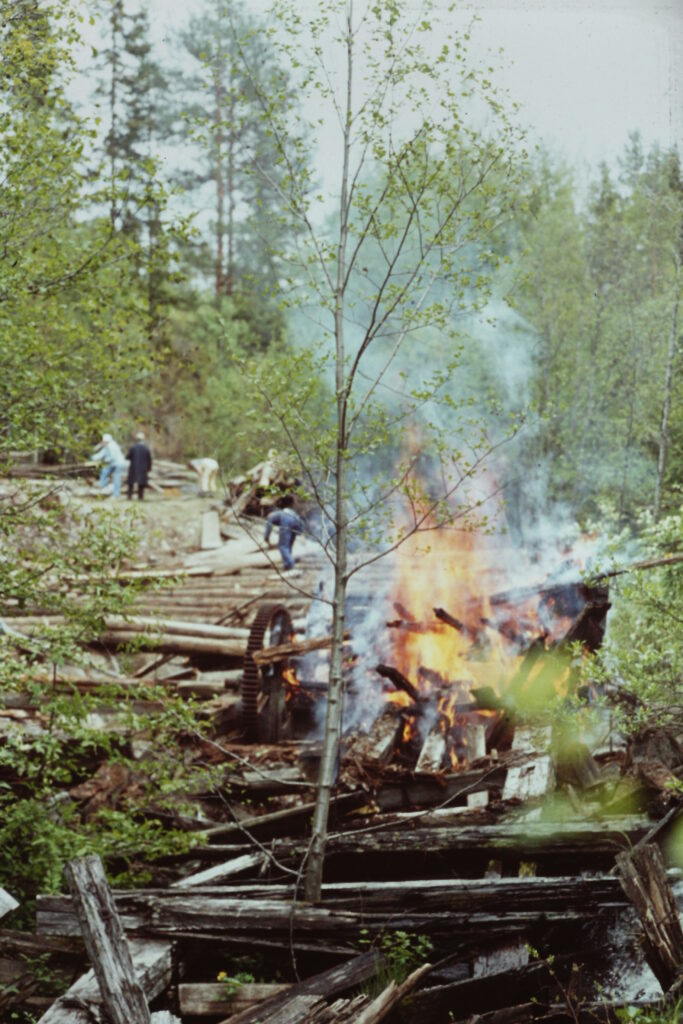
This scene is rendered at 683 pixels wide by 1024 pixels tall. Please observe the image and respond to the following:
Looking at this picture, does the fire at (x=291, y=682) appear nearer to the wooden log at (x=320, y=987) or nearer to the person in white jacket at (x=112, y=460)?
the wooden log at (x=320, y=987)

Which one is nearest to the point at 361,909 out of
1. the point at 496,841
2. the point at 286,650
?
the point at 496,841

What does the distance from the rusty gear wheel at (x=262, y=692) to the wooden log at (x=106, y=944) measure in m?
3.79

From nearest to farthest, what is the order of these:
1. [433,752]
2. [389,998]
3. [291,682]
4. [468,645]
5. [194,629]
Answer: [389,998] → [433,752] → [468,645] → [291,682] → [194,629]

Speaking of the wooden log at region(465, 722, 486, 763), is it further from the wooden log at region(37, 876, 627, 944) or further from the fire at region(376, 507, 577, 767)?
the wooden log at region(37, 876, 627, 944)

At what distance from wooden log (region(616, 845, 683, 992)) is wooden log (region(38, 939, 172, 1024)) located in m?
2.83

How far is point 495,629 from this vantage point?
8.93 m

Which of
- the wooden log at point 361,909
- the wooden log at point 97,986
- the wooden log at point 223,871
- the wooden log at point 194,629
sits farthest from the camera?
the wooden log at point 194,629

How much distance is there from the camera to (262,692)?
8.92 m

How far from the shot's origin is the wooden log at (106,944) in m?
4.39

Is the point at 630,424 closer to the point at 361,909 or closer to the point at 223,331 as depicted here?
the point at 223,331

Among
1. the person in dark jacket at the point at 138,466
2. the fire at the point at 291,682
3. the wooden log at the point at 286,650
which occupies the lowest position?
the fire at the point at 291,682

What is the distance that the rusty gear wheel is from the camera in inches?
341

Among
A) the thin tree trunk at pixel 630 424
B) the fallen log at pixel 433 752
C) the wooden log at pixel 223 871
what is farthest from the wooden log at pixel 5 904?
the thin tree trunk at pixel 630 424

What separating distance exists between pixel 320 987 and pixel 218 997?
613 millimetres
